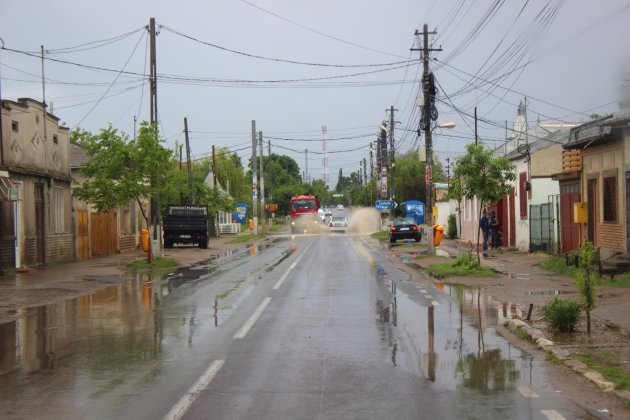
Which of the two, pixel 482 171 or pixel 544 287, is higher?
pixel 482 171

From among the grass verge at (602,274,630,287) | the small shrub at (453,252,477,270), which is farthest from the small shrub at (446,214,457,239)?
the grass verge at (602,274,630,287)

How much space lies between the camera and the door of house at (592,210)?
68.2 ft

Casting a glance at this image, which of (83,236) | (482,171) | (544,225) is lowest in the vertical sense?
(83,236)

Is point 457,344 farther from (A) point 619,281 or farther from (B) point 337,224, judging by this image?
(B) point 337,224

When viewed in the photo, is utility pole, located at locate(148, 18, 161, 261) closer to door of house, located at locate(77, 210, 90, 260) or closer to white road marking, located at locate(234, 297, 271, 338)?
door of house, located at locate(77, 210, 90, 260)

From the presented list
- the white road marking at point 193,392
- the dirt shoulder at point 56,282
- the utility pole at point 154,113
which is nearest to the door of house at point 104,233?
the dirt shoulder at point 56,282

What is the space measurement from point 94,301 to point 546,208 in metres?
17.9

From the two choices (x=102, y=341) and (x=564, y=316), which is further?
(x=102, y=341)

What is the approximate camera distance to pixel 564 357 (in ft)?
28.4

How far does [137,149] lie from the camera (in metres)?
24.8

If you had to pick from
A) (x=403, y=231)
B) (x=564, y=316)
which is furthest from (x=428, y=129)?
(x=564, y=316)

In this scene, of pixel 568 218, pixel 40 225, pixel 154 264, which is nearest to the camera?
pixel 568 218

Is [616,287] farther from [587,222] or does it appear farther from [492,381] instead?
[492,381]

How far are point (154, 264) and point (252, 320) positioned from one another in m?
14.3
